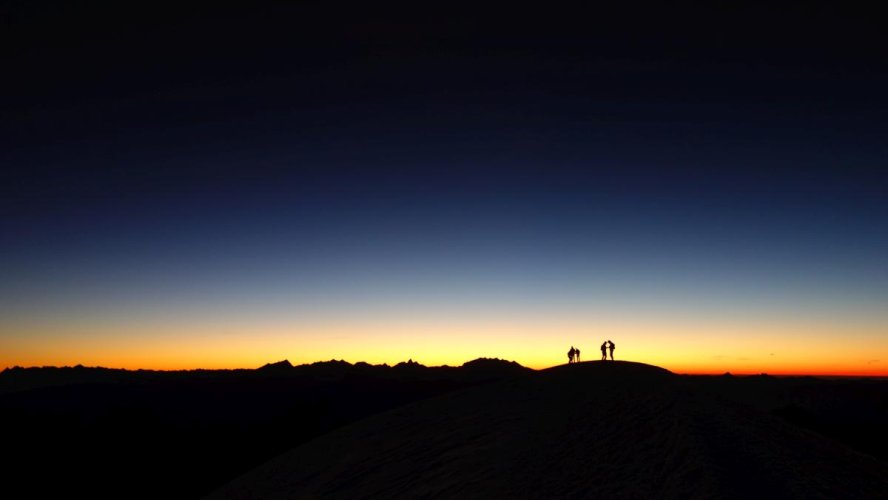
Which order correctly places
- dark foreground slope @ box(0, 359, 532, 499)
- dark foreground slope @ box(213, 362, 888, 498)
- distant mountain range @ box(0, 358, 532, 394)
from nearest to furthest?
dark foreground slope @ box(213, 362, 888, 498), dark foreground slope @ box(0, 359, 532, 499), distant mountain range @ box(0, 358, 532, 394)

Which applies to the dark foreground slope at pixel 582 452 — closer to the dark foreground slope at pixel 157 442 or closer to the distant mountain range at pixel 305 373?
the dark foreground slope at pixel 157 442

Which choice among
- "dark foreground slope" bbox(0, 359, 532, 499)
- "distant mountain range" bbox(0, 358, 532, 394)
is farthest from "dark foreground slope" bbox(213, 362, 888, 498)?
"distant mountain range" bbox(0, 358, 532, 394)

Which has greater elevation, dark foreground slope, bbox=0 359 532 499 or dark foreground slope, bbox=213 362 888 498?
dark foreground slope, bbox=213 362 888 498

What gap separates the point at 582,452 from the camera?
9.95m

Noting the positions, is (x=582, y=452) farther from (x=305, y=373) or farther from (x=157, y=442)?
(x=305, y=373)

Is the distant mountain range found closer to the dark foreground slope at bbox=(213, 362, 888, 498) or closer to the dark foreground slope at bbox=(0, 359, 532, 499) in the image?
the dark foreground slope at bbox=(0, 359, 532, 499)

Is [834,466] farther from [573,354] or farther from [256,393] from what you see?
[256,393]

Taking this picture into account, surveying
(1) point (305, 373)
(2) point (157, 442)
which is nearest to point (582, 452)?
(2) point (157, 442)

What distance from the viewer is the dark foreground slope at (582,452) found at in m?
8.34

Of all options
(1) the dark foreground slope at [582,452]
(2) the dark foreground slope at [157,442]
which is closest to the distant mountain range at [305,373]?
(2) the dark foreground slope at [157,442]

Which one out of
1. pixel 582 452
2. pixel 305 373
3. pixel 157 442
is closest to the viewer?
pixel 582 452

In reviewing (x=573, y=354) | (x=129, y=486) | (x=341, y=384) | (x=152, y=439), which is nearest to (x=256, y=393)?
(x=341, y=384)

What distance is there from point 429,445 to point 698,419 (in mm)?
5920

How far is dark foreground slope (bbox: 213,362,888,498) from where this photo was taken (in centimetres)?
834
